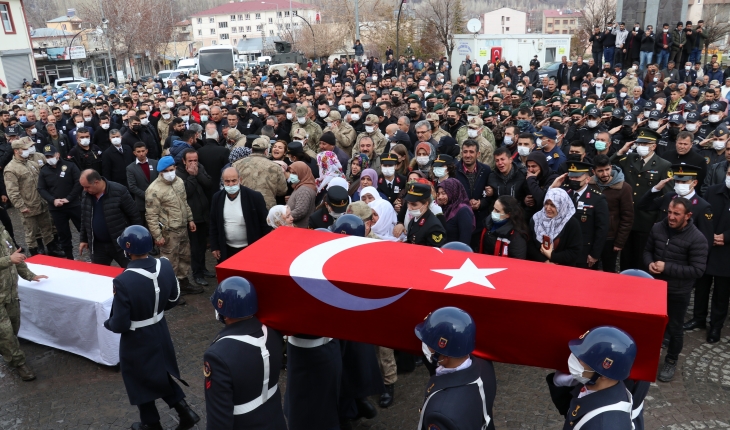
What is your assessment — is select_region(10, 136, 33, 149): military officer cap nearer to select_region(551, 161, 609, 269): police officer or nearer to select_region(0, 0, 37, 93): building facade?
select_region(551, 161, 609, 269): police officer

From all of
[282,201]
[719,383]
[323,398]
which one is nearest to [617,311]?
[323,398]

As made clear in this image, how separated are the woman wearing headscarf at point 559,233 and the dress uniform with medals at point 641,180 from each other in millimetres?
1699

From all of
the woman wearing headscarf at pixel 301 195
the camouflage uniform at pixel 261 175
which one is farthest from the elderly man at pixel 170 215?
the woman wearing headscarf at pixel 301 195

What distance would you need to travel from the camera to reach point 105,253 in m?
6.93

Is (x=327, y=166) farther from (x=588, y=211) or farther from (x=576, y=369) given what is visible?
(x=576, y=369)

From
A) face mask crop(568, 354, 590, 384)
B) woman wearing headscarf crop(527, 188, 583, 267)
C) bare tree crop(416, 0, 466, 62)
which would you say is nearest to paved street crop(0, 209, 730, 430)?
woman wearing headscarf crop(527, 188, 583, 267)

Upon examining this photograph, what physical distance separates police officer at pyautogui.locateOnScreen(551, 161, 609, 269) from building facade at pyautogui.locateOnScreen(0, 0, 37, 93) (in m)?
41.5

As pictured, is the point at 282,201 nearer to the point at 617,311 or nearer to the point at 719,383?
the point at 719,383

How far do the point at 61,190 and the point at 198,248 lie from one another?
2.32 metres

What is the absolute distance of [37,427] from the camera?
490 cm

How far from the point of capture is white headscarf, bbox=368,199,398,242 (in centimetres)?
547

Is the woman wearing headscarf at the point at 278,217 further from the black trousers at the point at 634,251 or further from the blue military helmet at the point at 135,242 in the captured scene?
the black trousers at the point at 634,251

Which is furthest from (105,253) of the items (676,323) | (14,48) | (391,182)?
(14,48)

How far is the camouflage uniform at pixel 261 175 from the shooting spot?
7383 millimetres
